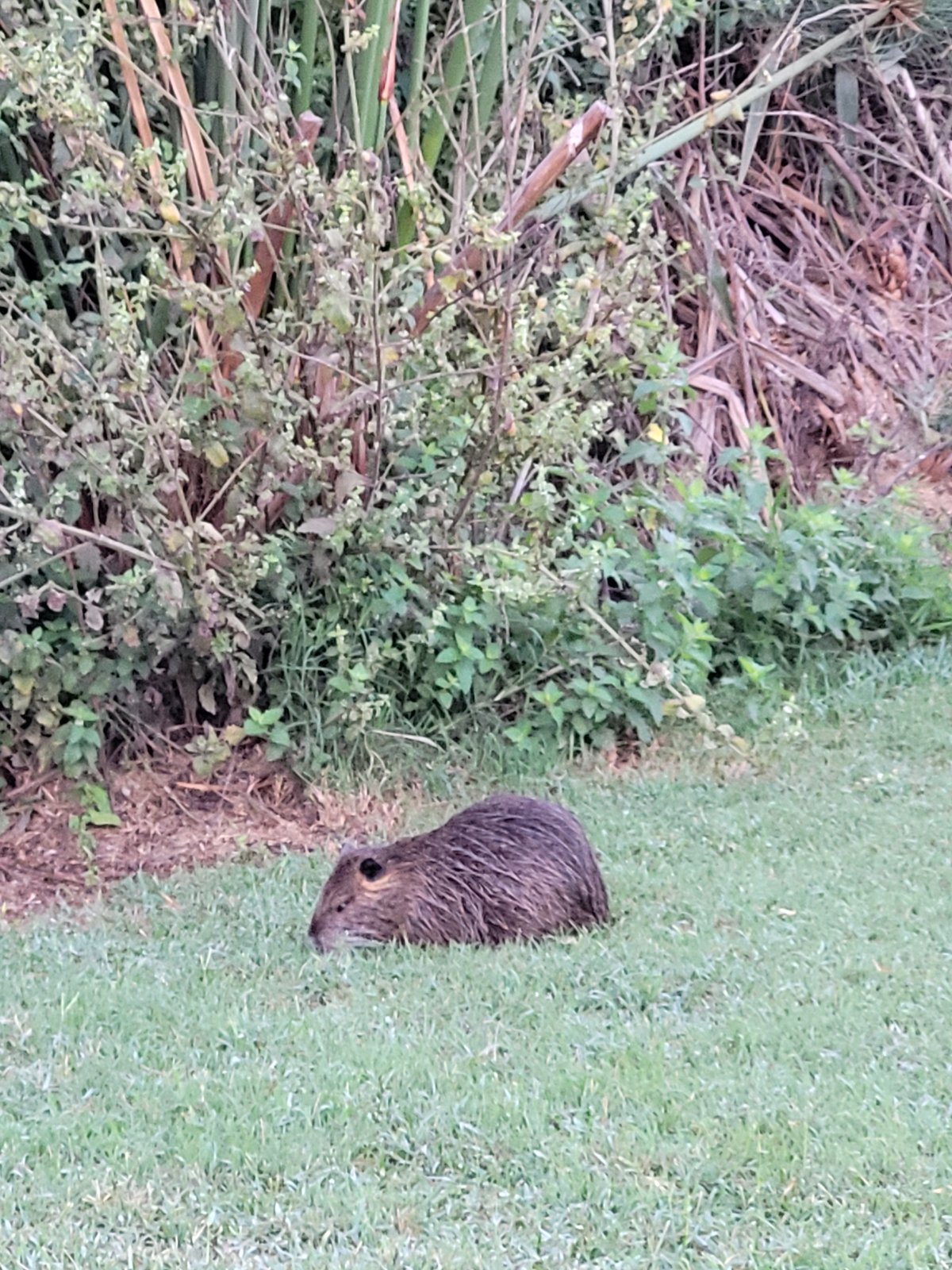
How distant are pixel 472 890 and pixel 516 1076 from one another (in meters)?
0.93

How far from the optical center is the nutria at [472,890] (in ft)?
14.3

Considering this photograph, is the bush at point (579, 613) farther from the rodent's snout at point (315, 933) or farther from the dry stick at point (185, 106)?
the dry stick at point (185, 106)

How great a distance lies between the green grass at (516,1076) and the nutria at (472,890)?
0.10 m

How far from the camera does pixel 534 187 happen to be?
5402 millimetres

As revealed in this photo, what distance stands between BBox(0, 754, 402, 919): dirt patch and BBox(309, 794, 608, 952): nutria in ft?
2.69

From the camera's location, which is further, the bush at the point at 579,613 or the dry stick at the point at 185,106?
the bush at the point at 579,613

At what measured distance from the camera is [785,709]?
480 centimetres

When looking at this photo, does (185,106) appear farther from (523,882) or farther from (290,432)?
(523,882)

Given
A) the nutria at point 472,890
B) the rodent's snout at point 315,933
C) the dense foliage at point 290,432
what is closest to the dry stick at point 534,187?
the dense foliage at point 290,432

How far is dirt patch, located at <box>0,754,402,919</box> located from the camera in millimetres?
5230

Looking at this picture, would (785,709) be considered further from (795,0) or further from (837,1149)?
(795,0)

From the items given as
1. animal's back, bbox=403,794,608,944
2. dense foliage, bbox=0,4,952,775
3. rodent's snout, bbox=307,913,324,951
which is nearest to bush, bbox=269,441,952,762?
dense foliage, bbox=0,4,952,775

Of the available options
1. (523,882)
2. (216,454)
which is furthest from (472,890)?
(216,454)

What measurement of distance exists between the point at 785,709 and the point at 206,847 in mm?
1937
